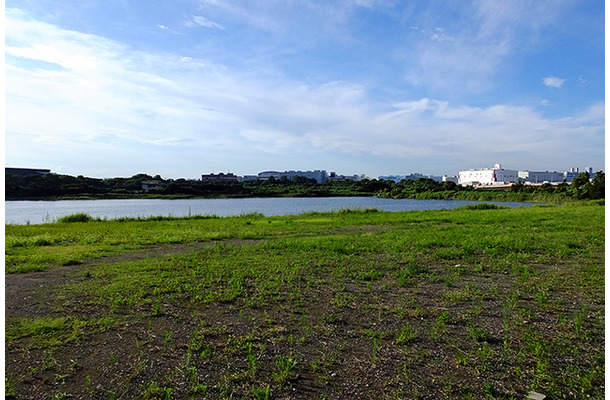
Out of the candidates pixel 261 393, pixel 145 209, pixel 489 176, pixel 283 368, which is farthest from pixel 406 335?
pixel 489 176

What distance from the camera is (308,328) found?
3842mm

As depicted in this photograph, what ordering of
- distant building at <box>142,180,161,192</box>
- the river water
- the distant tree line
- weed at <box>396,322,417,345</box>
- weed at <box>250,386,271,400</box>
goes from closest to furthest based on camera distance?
1. weed at <box>250,386,271,400</box>
2. weed at <box>396,322,417,345</box>
3. the river water
4. the distant tree line
5. distant building at <box>142,180,161,192</box>

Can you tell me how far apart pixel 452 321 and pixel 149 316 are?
3177 millimetres

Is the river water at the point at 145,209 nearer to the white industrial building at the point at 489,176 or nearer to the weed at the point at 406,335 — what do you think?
the weed at the point at 406,335

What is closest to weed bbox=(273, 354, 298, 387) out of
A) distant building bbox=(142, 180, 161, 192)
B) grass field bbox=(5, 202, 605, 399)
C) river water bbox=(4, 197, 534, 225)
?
grass field bbox=(5, 202, 605, 399)

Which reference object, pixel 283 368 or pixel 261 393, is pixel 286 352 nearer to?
pixel 283 368

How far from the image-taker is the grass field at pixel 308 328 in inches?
110

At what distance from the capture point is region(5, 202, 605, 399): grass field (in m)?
2.78

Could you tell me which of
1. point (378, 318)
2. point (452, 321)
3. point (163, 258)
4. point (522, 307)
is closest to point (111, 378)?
point (378, 318)

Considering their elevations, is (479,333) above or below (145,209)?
above

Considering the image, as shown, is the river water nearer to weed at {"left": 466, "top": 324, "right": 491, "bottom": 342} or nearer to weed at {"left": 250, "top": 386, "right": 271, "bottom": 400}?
weed at {"left": 250, "top": 386, "right": 271, "bottom": 400}

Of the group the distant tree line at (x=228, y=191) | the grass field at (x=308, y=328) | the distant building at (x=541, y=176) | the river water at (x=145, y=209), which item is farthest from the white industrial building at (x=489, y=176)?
the grass field at (x=308, y=328)

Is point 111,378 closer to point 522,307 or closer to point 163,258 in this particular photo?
point 522,307

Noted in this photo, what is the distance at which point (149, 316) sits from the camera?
4.18 meters
